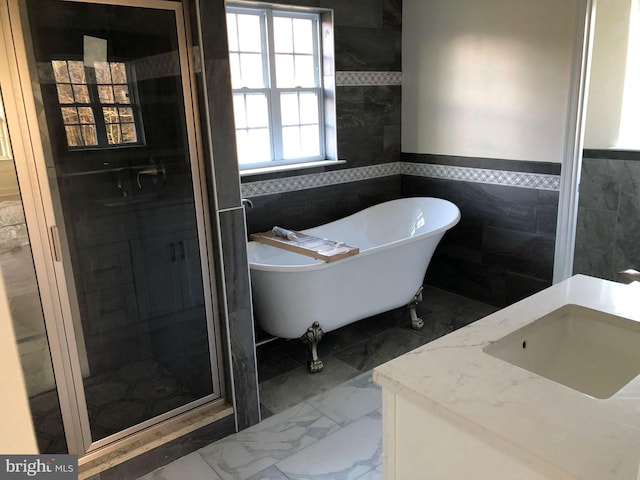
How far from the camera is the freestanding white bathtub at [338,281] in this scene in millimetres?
2885

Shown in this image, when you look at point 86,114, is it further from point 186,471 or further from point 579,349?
point 579,349

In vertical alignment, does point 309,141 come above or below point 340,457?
above

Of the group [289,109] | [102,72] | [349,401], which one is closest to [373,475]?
[349,401]

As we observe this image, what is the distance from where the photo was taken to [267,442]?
2447 millimetres

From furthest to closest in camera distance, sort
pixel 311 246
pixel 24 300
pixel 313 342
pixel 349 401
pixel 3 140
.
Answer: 1. pixel 311 246
2. pixel 313 342
3. pixel 349 401
4. pixel 24 300
5. pixel 3 140

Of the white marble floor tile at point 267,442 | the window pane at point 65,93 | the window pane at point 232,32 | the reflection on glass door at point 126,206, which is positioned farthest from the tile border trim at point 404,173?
the white marble floor tile at point 267,442

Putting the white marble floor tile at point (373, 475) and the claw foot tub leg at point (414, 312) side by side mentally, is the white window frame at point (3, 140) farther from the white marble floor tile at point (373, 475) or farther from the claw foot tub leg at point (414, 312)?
the claw foot tub leg at point (414, 312)

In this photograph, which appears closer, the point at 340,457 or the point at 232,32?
the point at 340,457

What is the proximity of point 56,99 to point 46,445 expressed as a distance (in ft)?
4.73

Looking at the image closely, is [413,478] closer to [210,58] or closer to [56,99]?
[210,58]

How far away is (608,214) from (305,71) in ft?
8.57

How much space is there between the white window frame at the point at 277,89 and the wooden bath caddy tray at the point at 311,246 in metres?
0.51

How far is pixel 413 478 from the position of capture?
3.86ft

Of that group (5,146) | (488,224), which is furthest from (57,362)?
(488,224)
